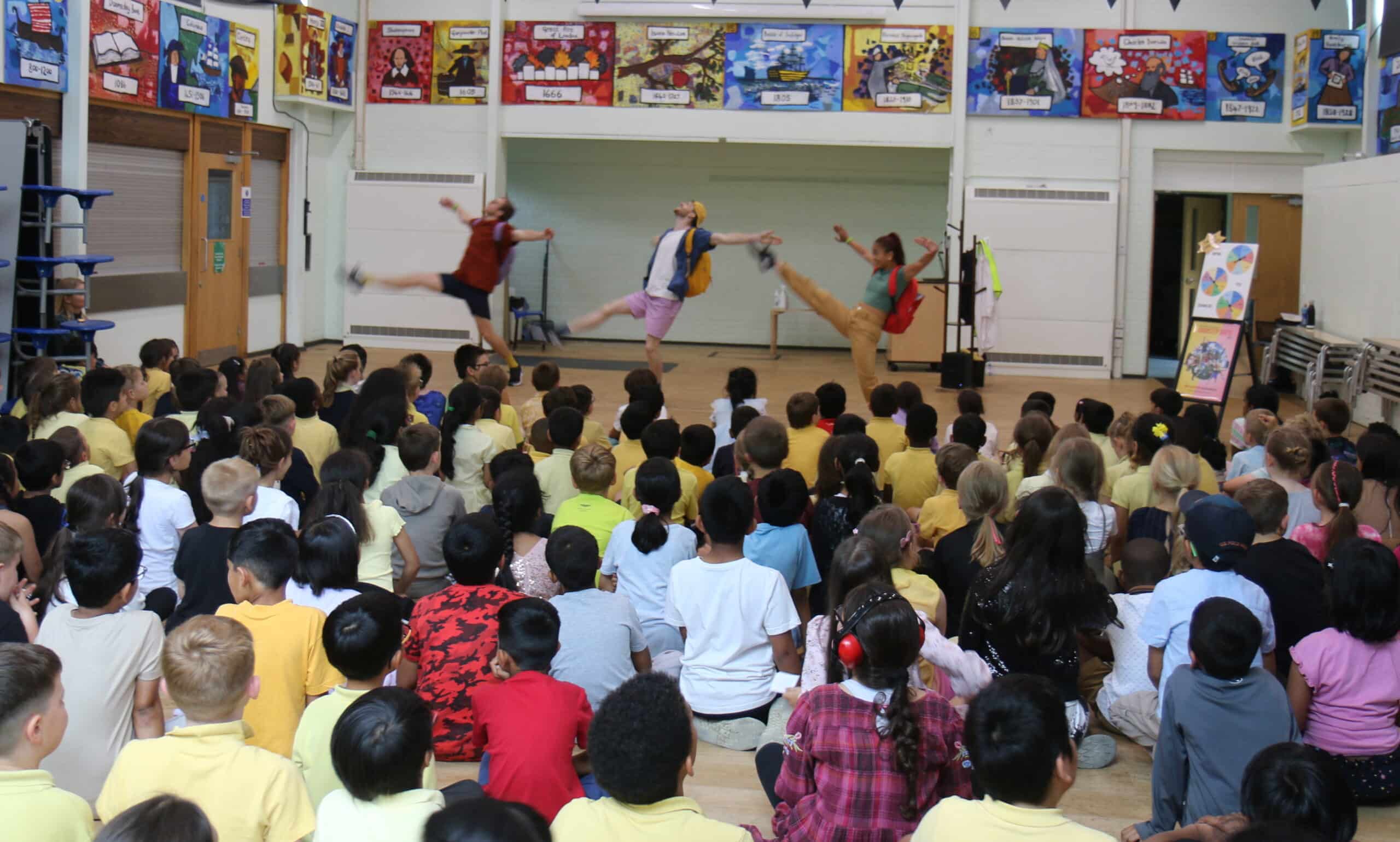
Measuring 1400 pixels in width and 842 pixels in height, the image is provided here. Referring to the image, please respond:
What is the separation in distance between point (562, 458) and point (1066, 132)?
348 inches

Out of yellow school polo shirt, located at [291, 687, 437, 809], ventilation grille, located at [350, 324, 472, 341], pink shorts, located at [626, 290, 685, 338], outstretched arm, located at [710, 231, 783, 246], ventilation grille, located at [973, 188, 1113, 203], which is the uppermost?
ventilation grille, located at [973, 188, 1113, 203]

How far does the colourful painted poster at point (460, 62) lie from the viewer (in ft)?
42.2

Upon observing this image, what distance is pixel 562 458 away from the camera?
4.95 meters

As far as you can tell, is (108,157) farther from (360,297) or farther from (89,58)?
(360,297)

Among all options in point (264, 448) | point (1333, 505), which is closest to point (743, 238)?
point (264, 448)

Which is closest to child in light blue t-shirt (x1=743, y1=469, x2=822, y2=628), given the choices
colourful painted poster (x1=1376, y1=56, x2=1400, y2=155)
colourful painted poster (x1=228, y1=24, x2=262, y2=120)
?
colourful painted poster (x1=1376, y1=56, x2=1400, y2=155)

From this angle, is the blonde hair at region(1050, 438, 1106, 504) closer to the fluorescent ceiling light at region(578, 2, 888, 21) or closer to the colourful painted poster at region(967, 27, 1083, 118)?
the colourful painted poster at region(967, 27, 1083, 118)

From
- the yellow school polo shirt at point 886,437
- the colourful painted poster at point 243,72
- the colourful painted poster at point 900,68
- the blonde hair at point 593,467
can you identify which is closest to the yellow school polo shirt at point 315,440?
the blonde hair at point 593,467

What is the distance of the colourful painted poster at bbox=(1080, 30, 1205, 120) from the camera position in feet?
39.1

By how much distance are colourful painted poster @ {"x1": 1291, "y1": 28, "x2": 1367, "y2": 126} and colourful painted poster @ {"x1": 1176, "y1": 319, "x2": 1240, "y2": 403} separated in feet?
11.6

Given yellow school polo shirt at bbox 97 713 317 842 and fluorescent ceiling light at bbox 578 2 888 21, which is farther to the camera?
fluorescent ceiling light at bbox 578 2 888 21

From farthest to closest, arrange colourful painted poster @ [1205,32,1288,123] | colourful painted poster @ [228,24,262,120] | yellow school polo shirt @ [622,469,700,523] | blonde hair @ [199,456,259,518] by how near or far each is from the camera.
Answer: colourful painted poster @ [1205,32,1288,123]
colourful painted poster @ [228,24,262,120]
yellow school polo shirt @ [622,469,700,523]
blonde hair @ [199,456,259,518]

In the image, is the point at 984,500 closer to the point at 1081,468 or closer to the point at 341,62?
the point at 1081,468

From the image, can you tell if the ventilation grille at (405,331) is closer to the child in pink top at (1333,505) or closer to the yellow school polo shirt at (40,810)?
the child in pink top at (1333,505)
